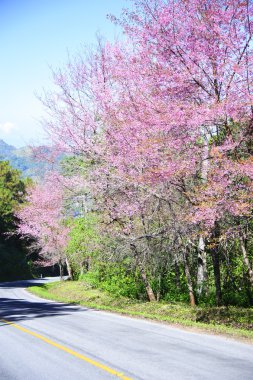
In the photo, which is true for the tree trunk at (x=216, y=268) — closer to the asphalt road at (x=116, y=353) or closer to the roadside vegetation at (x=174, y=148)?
the roadside vegetation at (x=174, y=148)

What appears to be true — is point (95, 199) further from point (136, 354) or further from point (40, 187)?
point (40, 187)

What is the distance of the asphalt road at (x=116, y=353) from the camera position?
20.2 feet

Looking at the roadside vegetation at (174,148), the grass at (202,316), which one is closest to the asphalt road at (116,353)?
the grass at (202,316)

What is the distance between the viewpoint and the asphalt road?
20.2 ft

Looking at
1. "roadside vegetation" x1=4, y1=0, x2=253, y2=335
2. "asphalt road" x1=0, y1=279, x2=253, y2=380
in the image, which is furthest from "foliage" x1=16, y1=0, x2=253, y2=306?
"asphalt road" x1=0, y1=279, x2=253, y2=380

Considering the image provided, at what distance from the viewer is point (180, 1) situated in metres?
10.7

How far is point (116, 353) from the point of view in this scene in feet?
24.9

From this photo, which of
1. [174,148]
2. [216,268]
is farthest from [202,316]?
[174,148]

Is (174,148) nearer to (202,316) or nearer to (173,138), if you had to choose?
(173,138)

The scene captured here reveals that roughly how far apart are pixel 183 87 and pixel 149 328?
6652mm

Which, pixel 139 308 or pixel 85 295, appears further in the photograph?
pixel 85 295

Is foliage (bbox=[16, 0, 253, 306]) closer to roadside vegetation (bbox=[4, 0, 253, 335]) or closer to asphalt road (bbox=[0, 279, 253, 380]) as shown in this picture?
roadside vegetation (bbox=[4, 0, 253, 335])

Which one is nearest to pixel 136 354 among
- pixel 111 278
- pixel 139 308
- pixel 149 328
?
pixel 149 328

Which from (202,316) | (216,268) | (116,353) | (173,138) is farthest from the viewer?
(216,268)
